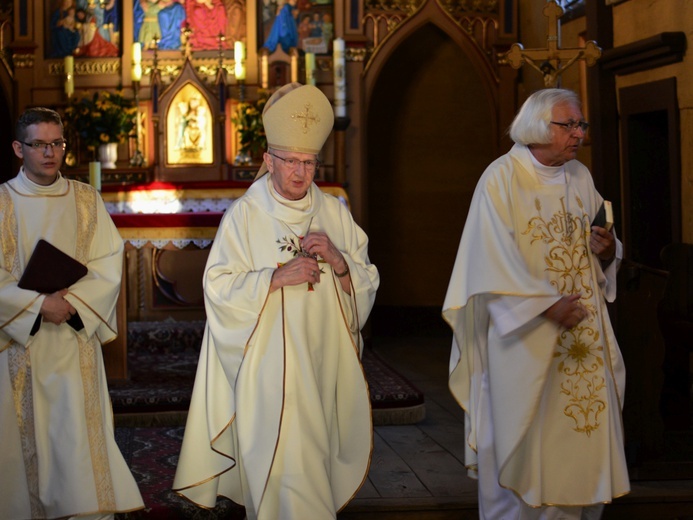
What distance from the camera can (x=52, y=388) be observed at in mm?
4199

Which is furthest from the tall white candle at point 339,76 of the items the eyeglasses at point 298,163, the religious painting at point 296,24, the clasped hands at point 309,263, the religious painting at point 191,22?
the clasped hands at point 309,263

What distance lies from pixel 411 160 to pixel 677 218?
4.91 meters

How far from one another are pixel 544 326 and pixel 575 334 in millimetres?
167

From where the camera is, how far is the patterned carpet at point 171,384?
6.57 m

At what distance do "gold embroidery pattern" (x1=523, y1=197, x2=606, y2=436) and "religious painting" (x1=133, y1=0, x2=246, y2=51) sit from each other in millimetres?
6445

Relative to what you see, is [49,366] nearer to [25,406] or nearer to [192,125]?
[25,406]

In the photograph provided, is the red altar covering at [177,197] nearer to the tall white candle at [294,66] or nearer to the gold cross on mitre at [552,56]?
the tall white candle at [294,66]

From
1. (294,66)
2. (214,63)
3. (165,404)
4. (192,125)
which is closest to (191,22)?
Result: (214,63)

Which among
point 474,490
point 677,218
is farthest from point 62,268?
point 677,218

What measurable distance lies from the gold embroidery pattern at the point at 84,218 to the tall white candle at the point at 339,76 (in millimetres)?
5358

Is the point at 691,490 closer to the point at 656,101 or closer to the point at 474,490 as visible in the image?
the point at 474,490

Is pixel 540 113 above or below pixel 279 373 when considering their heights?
above

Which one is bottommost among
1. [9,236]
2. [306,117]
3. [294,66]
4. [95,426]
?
[95,426]

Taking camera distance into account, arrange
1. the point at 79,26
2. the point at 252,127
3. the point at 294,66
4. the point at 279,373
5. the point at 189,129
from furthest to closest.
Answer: the point at 79,26 → the point at 189,129 → the point at 294,66 → the point at 252,127 → the point at 279,373
